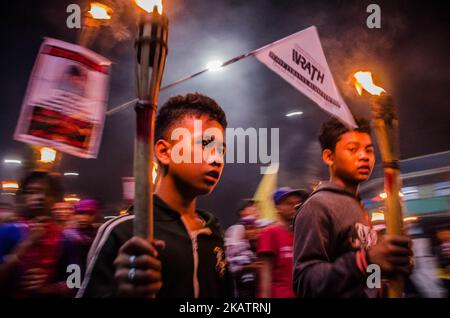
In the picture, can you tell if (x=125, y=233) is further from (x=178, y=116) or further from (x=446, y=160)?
(x=446, y=160)

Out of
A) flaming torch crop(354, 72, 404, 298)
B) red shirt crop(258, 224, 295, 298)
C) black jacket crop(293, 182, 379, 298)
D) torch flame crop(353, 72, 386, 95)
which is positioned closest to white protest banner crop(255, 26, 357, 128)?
flaming torch crop(354, 72, 404, 298)

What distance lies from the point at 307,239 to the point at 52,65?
1606mm

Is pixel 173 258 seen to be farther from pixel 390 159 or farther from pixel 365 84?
pixel 365 84

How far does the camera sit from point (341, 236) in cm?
201

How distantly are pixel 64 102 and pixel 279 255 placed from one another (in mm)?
2285

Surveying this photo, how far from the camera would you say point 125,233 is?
4.85 ft

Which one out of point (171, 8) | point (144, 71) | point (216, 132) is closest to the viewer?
point (144, 71)

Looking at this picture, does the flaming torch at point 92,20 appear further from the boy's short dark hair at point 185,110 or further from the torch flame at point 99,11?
the boy's short dark hair at point 185,110

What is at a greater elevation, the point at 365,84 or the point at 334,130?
the point at 365,84

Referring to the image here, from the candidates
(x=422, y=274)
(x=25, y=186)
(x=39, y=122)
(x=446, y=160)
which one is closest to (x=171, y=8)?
(x=25, y=186)

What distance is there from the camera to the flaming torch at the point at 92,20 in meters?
2.53

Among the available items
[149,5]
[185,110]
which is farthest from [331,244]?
[149,5]

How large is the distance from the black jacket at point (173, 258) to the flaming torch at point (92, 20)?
148cm

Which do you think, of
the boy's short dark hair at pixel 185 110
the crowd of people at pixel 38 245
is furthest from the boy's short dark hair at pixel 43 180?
the boy's short dark hair at pixel 185 110
